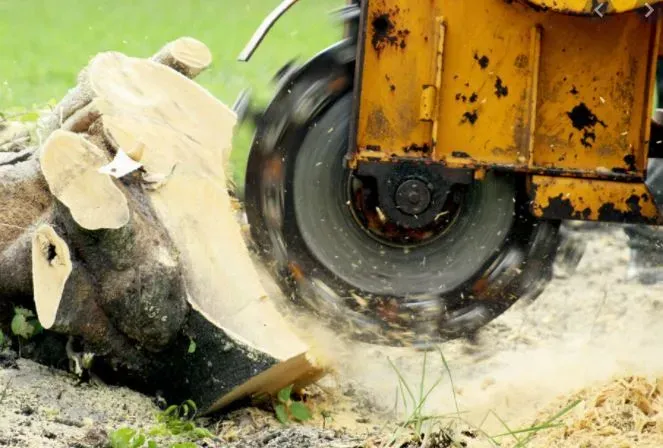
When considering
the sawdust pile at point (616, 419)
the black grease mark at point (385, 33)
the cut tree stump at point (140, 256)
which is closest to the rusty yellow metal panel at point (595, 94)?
the black grease mark at point (385, 33)

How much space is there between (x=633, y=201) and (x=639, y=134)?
0.24m

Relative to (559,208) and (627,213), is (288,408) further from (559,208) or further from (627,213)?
(627,213)

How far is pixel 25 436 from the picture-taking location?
3508 millimetres

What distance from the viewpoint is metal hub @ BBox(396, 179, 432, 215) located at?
4605mm

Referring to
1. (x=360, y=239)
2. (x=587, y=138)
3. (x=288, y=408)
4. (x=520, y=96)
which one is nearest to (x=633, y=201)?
(x=587, y=138)

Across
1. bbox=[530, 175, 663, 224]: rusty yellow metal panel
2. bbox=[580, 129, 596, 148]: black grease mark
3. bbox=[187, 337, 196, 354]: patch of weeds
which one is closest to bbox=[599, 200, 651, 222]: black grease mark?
bbox=[530, 175, 663, 224]: rusty yellow metal panel

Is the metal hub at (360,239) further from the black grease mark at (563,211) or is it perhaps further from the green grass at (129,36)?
the green grass at (129,36)

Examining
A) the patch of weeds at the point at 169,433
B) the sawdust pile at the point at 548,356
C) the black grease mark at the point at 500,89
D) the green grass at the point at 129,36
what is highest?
the green grass at the point at 129,36

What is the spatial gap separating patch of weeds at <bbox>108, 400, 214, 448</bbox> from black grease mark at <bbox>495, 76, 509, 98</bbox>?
1521 mm

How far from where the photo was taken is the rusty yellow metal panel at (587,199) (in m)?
4.55

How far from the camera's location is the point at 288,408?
14.1ft

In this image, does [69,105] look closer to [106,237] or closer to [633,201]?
[106,237]

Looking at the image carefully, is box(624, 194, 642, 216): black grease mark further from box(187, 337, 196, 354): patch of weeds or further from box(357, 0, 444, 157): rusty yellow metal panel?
box(187, 337, 196, 354): patch of weeds

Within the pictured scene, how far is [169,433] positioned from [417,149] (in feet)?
4.60
